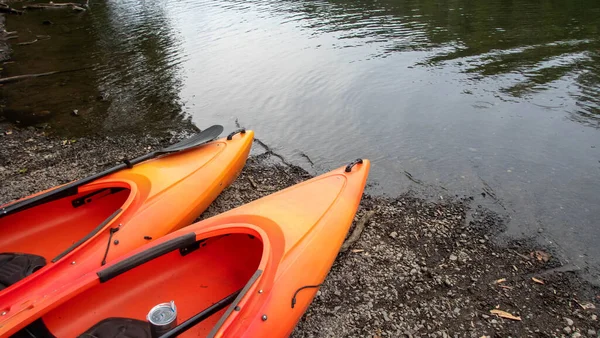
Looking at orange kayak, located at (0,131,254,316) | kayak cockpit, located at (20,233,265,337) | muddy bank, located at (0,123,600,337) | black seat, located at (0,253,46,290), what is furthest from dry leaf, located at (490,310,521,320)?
black seat, located at (0,253,46,290)

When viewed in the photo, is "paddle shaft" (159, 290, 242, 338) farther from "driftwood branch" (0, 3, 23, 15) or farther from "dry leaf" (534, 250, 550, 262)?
"driftwood branch" (0, 3, 23, 15)

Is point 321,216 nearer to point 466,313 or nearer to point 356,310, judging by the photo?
point 356,310

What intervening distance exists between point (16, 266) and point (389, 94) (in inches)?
322

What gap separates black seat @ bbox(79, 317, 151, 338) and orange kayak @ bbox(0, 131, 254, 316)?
19.3 inches

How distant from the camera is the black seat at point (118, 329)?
10.5 ft

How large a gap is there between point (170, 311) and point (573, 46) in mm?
14268

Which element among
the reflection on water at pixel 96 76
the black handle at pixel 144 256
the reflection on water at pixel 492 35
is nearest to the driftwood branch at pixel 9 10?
the reflection on water at pixel 96 76

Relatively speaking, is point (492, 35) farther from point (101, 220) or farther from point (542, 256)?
point (101, 220)

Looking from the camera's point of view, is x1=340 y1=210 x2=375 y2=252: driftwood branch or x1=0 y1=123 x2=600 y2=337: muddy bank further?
x1=340 y1=210 x2=375 y2=252: driftwood branch

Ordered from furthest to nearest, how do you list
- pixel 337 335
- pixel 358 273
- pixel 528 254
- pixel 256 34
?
pixel 256 34 < pixel 528 254 < pixel 358 273 < pixel 337 335

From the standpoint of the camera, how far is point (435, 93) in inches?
377

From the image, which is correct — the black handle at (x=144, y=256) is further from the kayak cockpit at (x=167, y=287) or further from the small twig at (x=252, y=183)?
the small twig at (x=252, y=183)

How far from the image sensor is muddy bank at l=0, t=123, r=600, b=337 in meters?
3.63

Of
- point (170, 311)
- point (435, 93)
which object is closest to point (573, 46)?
point (435, 93)
